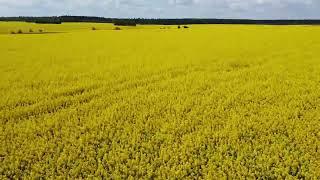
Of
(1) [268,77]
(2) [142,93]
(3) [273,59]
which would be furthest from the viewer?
(3) [273,59]

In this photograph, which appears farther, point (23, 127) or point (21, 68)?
point (21, 68)

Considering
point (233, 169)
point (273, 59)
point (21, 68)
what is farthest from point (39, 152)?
point (273, 59)

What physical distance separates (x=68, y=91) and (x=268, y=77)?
6137 millimetres

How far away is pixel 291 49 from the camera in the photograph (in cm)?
2231

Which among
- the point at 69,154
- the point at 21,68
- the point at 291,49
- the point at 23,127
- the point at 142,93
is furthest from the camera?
the point at 291,49

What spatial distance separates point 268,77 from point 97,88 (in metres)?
5.30

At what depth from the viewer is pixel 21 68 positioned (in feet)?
57.0

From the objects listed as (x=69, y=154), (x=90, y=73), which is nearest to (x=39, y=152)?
(x=69, y=154)

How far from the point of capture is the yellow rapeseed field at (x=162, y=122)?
715cm

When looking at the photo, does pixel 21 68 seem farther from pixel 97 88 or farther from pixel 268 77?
pixel 268 77

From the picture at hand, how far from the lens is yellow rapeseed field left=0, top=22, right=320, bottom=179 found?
23.5ft

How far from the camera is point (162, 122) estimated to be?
9.34 metres

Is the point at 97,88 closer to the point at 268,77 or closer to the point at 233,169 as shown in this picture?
the point at 268,77

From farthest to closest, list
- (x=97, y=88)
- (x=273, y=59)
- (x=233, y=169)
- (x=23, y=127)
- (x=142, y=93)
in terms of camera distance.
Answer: (x=273, y=59) < (x=97, y=88) < (x=142, y=93) < (x=23, y=127) < (x=233, y=169)
